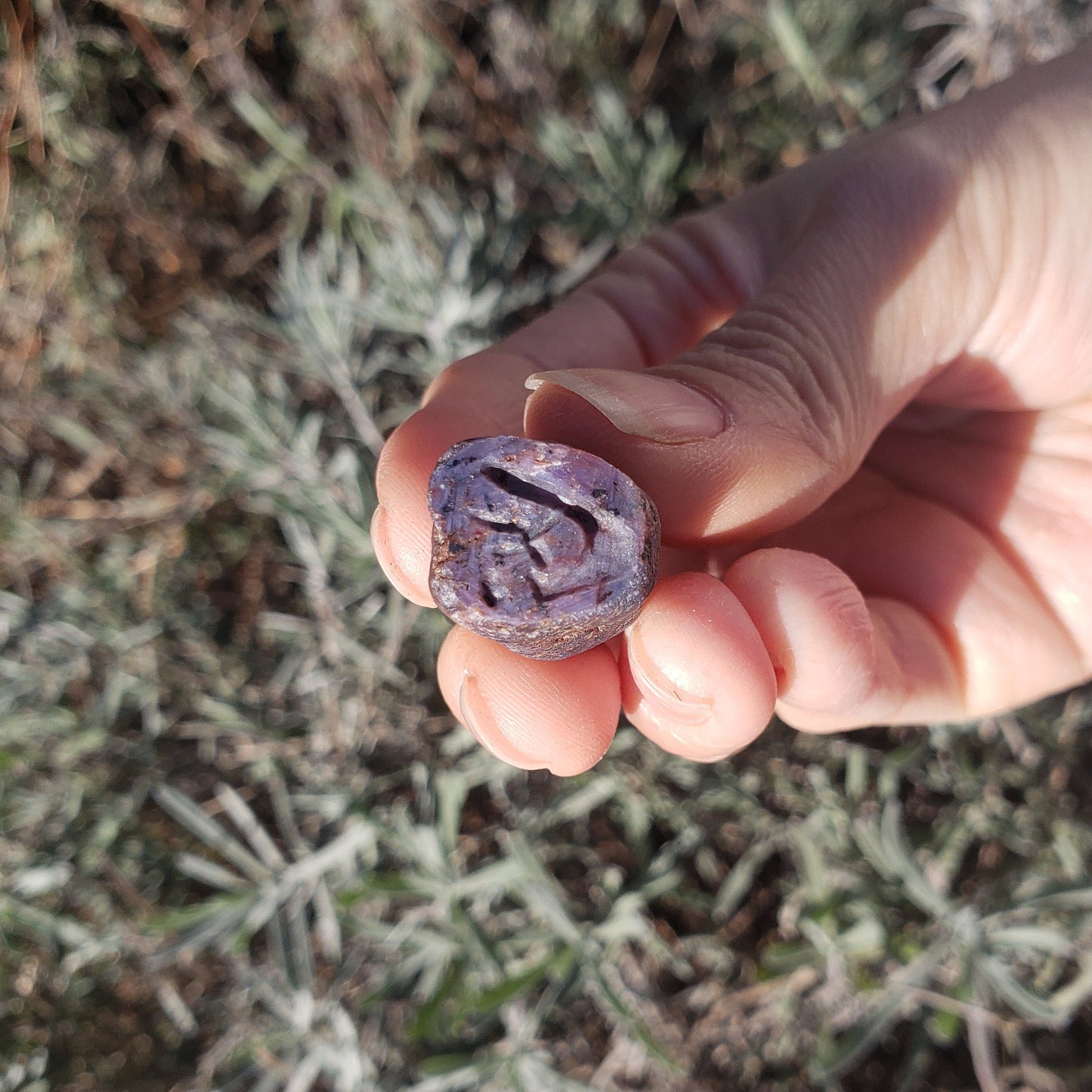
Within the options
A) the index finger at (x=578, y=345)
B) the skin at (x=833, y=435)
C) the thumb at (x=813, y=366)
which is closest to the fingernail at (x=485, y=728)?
the skin at (x=833, y=435)

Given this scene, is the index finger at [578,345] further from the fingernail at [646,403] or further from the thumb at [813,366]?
the fingernail at [646,403]

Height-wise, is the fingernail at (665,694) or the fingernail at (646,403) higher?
the fingernail at (646,403)

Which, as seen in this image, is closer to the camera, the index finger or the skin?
the skin

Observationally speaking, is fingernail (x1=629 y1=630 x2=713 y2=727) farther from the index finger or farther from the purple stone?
the index finger

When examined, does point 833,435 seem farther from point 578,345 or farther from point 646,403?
point 578,345

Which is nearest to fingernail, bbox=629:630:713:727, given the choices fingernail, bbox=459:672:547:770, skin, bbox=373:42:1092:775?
→ skin, bbox=373:42:1092:775

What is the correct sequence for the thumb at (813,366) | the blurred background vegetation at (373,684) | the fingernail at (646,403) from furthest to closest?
the blurred background vegetation at (373,684)
the thumb at (813,366)
the fingernail at (646,403)

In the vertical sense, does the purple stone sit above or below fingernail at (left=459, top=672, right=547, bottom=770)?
above

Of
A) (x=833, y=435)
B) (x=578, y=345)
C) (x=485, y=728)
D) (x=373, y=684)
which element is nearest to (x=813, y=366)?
(x=833, y=435)
